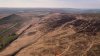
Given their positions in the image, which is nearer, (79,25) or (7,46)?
(7,46)

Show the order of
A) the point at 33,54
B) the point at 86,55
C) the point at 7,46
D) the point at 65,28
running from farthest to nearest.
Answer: the point at 65,28, the point at 7,46, the point at 33,54, the point at 86,55

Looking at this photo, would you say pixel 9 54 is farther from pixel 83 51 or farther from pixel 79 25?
pixel 79 25

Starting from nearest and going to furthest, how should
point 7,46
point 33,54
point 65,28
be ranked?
point 33,54, point 7,46, point 65,28

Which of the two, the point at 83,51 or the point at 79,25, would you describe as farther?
the point at 79,25

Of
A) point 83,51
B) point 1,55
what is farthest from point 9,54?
point 83,51

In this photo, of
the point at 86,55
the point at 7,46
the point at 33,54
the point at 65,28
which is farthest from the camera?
the point at 65,28

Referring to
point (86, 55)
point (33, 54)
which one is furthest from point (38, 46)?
point (86, 55)

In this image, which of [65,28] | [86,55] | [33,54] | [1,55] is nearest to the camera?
[86,55]

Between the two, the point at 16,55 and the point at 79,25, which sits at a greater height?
the point at 79,25

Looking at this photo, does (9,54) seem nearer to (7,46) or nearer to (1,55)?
(1,55)
